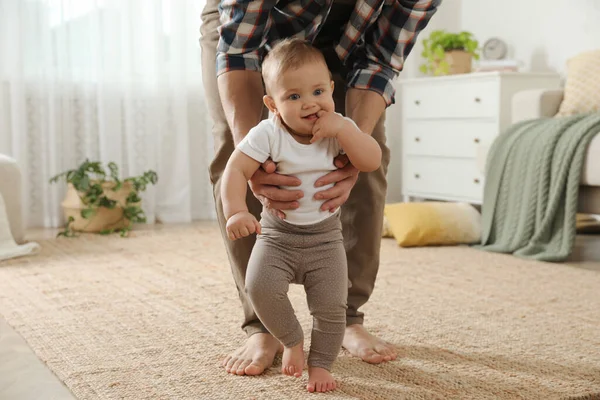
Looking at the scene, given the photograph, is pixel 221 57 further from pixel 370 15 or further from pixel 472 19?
pixel 472 19

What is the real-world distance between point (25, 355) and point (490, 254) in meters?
1.75

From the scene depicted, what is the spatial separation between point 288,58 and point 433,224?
188 cm

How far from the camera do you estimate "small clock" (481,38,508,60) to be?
4.19 m

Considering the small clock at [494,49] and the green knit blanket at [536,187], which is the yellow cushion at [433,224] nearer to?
the green knit blanket at [536,187]

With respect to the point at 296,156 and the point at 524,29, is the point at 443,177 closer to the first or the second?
Answer: the point at 524,29

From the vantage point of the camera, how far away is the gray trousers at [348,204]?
1562 mm

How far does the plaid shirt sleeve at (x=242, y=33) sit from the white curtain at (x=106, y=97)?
2396mm

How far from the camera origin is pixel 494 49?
13.9 ft

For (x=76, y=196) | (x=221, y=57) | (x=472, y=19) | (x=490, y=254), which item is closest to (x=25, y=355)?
(x=221, y=57)

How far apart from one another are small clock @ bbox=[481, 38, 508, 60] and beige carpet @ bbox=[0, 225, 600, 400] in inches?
65.6

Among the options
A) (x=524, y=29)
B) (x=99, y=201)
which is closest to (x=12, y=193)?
(x=99, y=201)

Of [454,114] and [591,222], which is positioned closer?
[591,222]

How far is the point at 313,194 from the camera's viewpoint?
1.33 m

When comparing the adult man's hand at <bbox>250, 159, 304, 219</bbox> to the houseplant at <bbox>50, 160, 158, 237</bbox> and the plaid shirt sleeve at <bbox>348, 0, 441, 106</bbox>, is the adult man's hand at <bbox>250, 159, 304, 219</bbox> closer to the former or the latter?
the plaid shirt sleeve at <bbox>348, 0, 441, 106</bbox>
